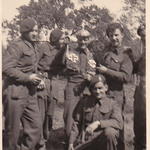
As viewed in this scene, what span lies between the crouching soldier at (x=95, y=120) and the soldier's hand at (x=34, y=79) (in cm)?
33

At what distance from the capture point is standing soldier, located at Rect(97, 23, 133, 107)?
452 centimetres

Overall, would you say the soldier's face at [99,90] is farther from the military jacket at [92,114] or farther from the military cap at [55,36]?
the military cap at [55,36]

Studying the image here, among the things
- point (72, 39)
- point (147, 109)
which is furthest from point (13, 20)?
point (147, 109)

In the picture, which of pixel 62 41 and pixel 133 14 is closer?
pixel 62 41

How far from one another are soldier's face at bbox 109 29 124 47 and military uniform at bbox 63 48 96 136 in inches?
8.1

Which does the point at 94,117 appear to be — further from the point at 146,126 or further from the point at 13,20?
the point at 13,20

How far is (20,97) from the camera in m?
4.33

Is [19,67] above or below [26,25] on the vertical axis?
below

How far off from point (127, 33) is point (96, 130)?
0.74 metres

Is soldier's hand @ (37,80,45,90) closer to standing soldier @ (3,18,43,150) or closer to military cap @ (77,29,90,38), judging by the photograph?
standing soldier @ (3,18,43,150)

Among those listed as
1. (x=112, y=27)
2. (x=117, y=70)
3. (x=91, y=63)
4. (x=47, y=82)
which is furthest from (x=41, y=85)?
(x=112, y=27)

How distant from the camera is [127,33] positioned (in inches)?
181

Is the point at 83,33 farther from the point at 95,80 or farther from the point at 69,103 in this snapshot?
the point at 69,103

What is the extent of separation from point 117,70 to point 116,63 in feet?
0.16
